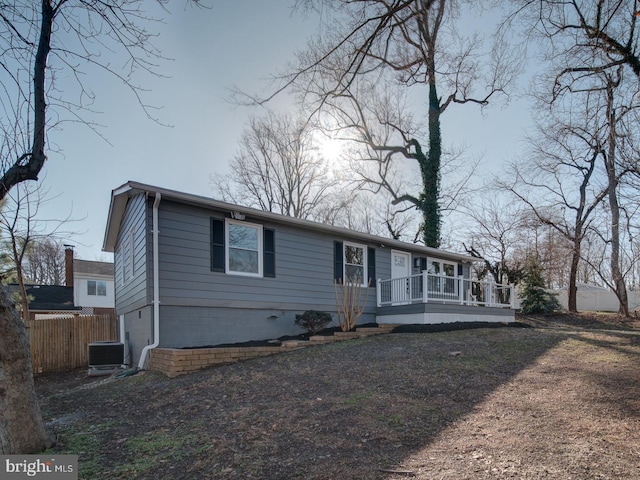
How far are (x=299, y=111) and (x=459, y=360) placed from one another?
15.3 ft

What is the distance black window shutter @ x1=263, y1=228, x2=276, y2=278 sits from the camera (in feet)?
33.5

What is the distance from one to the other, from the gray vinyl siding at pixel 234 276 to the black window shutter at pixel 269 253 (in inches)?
4.1

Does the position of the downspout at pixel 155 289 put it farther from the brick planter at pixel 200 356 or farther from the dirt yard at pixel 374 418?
the dirt yard at pixel 374 418

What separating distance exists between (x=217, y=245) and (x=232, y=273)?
71 centimetres

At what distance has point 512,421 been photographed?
13.5 ft

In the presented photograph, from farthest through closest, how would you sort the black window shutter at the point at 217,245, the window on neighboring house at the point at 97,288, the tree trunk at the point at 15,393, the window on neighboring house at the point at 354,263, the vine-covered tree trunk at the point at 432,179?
the window on neighboring house at the point at 97,288, the vine-covered tree trunk at the point at 432,179, the window on neighboring house at the point at 354,263, the black window shutter at the point at 217,245, the tree trunk at the point at 15,393

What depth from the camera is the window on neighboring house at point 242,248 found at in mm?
9359

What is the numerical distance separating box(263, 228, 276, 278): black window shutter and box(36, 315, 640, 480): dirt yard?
290 cm

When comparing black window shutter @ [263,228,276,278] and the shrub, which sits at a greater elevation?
black window shutter @ [263,228,276,278]

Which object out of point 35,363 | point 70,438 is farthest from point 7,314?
point 35,363

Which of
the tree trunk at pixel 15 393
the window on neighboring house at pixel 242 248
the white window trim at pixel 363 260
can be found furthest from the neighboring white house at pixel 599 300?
the tree trunk at pixel 15 393

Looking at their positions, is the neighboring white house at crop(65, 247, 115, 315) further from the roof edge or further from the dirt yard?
the dirt yard

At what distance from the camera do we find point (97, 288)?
85.4 feet

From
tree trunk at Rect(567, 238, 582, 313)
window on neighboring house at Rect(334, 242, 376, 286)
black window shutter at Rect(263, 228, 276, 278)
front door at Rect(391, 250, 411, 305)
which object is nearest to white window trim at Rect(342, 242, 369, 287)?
window on neighboring house at Rect(334, 242, 376, 286)
